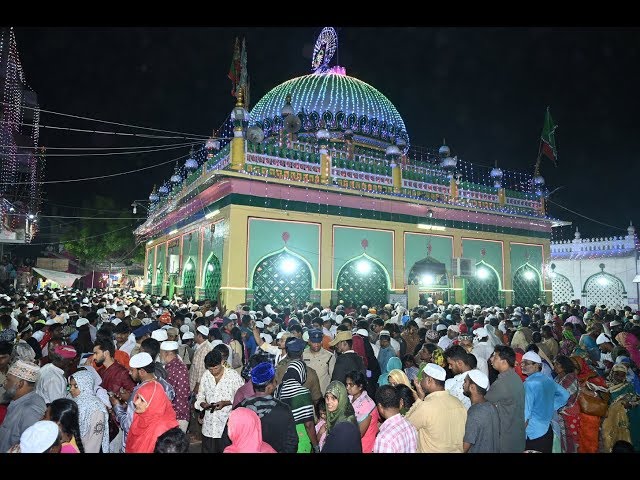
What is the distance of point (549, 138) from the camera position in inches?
894

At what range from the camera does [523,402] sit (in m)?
4.79

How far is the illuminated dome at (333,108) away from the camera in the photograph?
71.1ft

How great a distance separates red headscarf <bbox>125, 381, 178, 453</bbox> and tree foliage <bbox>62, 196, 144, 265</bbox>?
1433 inches

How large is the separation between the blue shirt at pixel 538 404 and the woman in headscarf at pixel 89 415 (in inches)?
169

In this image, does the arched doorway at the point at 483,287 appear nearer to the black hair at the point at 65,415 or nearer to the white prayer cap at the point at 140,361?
the white prayer cap at the point at 140,361

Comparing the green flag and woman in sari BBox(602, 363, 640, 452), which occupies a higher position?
the green flag

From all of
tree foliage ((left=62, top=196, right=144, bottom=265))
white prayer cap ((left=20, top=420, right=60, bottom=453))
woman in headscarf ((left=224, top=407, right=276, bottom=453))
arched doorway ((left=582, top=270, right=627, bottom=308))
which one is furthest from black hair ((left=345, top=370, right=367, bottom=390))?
tree foliage ((left=62, top=196, right=144, bottom=265))

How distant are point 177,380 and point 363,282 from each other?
44.3 feet

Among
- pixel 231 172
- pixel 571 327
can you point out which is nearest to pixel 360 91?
pixel 231 172

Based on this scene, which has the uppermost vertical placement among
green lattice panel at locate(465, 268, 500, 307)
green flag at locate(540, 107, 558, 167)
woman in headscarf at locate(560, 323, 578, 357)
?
green flag at locate(540, 107, 558, 167)

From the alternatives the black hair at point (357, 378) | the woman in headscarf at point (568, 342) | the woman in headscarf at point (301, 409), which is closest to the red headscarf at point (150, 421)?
the woman in headscarf at point (301, 409)

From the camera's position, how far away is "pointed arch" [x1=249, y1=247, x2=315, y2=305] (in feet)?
53.9

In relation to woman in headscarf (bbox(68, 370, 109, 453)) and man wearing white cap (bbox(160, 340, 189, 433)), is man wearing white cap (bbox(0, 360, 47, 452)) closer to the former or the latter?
woman in headscarf (bbox(68, 370, 109, 453))

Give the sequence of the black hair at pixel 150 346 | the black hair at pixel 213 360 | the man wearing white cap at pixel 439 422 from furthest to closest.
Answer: the black hair at pixel 150 346 → the black hair at pixel 213 360 → the man wearing white cap at pixel 439 422
